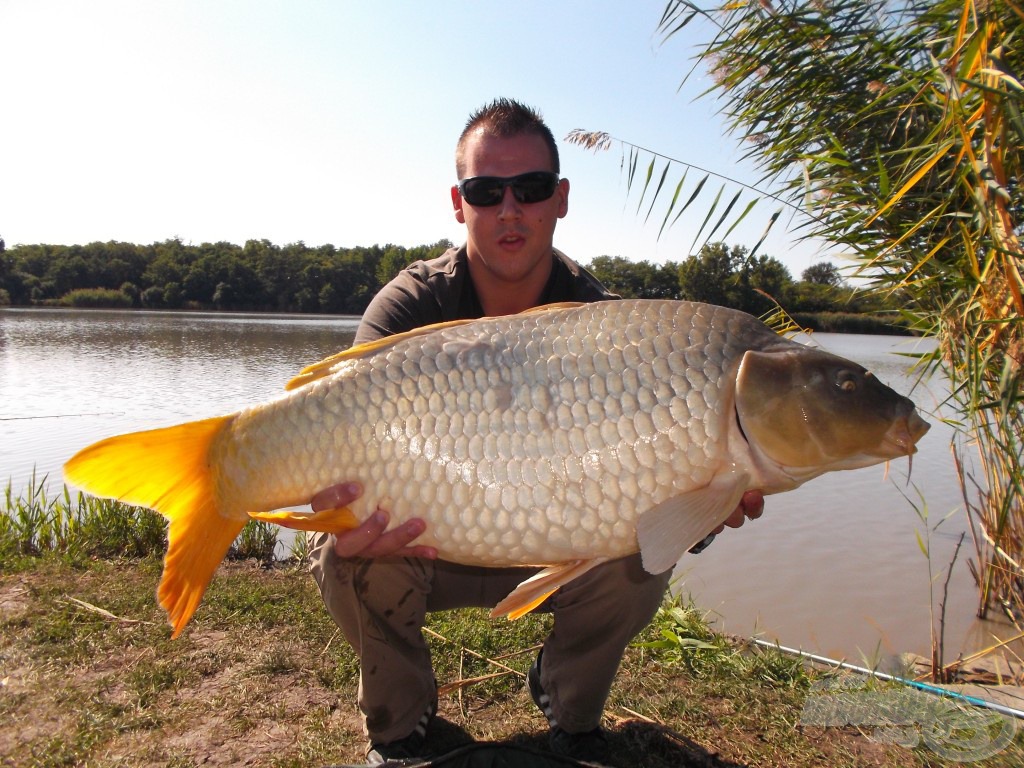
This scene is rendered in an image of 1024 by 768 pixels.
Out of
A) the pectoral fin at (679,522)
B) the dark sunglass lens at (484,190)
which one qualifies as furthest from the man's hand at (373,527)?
the dark sunglass lens at (484,190)

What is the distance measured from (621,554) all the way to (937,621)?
8.23 ft

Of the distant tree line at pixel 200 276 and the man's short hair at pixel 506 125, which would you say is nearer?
the man's short hair at pixel 506 125

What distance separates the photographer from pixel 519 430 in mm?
1277

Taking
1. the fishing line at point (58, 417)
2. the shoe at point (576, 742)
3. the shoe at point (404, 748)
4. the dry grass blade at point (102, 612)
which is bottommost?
the fishing line at point (58, 417)

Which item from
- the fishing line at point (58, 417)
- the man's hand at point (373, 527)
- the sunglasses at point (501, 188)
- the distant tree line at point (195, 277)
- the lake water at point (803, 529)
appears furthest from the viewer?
the distant tree line at point (195, 277)

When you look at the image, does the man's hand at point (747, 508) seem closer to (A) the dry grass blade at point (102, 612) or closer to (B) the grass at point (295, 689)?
(B) the grass at point (295, 689)

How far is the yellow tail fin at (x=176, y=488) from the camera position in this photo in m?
1.36

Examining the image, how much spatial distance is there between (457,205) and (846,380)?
1239 mm

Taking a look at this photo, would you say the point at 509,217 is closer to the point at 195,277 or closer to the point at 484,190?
the point at 484,190

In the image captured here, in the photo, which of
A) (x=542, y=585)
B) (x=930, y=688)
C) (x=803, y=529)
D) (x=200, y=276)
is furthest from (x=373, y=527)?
(x=200, y=276)

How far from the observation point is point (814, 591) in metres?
3.43

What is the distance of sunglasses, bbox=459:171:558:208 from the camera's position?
192cm

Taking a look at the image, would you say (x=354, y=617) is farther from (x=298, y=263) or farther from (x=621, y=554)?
(x=298, y=263)

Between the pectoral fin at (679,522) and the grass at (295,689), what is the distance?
585 millimetres
